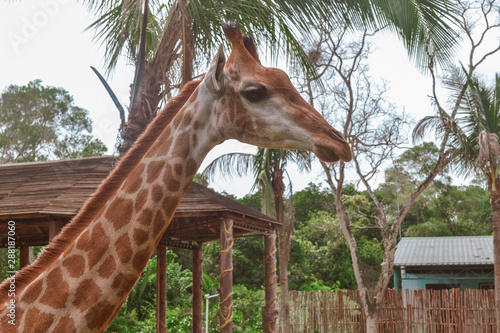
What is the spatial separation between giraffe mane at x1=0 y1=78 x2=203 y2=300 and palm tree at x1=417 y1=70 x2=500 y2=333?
12.5 m

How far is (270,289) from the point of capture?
9828mm

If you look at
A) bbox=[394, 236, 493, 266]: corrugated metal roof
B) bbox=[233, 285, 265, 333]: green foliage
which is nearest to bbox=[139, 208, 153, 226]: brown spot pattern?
bbox=[233, 285, 265, 333]: green foliage

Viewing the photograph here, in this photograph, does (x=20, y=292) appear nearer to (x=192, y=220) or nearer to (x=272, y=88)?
(x=272, y=88)

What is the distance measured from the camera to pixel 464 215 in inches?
1243

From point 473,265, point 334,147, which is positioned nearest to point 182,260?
point 473,265

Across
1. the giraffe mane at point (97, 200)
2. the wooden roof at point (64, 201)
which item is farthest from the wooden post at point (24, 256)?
the giraffe mane at point (97, 200)

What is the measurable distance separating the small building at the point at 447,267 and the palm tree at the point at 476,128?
5.09m

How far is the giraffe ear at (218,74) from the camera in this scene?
2.01 meters

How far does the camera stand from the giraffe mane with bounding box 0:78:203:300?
2.00m

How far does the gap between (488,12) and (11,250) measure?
15.5m

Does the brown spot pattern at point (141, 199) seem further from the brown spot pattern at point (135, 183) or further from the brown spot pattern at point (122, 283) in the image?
the brown spot pattern at point (122, 283)

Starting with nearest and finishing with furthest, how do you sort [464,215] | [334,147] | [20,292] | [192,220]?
1. [334,147]
2. [20,292]
3. [192,220]
4. [464,215]

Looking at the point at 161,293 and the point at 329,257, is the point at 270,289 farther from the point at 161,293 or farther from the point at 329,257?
the point at 329,257

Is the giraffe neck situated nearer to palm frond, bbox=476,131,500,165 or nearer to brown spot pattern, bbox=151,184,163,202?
brown spot pattern, bbox=151,184,163,202
